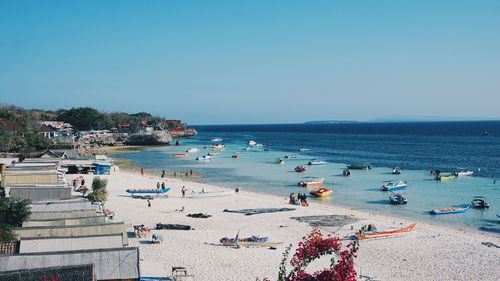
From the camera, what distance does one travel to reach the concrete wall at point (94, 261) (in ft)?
43.0

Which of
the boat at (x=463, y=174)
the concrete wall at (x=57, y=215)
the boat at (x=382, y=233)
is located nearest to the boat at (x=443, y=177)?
the boat at (x=463, y=174)

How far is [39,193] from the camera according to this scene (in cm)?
2514

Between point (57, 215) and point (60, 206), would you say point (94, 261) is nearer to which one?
point (57, 215)

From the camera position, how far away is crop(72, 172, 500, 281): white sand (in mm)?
17531

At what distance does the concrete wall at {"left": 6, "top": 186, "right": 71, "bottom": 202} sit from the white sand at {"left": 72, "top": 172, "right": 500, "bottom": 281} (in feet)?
13.2

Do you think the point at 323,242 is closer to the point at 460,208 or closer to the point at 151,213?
the point at 151,213

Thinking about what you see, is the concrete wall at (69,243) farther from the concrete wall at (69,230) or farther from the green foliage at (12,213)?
the green foliage at (12,213)

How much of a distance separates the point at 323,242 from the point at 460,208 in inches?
1039

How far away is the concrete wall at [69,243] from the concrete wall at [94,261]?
49.8 inches

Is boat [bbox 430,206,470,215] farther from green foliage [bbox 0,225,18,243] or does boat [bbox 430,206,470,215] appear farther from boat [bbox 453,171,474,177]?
green foliage [bbox 0,225,18,243]

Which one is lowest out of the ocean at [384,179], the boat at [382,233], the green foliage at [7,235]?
the ocean at [384,179]

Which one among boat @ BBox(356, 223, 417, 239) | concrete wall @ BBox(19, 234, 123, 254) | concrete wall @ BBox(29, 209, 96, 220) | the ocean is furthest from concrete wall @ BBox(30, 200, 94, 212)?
the ocean

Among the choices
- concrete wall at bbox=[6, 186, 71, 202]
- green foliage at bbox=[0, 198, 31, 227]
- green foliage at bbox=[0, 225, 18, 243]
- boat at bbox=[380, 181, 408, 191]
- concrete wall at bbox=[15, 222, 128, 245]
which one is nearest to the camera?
green foliage at bbox=[0, 225, 18, 243]

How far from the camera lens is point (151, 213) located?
92.7 ft
